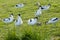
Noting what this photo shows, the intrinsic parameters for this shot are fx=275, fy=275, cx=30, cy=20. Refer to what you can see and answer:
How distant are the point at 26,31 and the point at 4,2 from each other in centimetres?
1406

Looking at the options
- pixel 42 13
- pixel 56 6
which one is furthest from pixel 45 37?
pixel 56 6

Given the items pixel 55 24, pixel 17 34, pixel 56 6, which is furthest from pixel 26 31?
pixel 56 6

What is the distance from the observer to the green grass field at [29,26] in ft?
31.2

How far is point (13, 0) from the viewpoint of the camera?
2427 centimetres

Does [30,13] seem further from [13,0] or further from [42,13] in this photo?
[13,0]

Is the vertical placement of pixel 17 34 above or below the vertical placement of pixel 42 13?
above

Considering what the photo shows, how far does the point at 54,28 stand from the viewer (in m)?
14.2

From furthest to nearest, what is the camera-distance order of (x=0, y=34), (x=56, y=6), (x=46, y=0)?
(x=46, y=0) < (x=56, y=6) < (x=0, y=34)

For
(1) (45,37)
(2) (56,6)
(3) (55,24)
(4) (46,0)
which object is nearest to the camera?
(1) (45,37)

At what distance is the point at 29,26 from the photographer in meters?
11.0

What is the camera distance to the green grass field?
9523 mm

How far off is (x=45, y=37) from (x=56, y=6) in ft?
35.8

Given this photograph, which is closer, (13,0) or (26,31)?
(26,31)

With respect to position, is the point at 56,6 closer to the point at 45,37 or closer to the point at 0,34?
the point at 0,34
